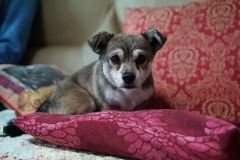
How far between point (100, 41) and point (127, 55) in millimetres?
117

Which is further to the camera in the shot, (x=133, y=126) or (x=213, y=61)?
(x=213, y=61)

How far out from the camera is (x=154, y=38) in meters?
1.36

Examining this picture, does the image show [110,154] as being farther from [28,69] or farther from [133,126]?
[28,69]

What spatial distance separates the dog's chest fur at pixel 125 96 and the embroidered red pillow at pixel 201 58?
0.39ft

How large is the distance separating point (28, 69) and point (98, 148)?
87 centimetres

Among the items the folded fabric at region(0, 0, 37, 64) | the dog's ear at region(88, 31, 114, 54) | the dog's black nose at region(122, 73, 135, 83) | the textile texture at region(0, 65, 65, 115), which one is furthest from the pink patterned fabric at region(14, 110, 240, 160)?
the folded fabric at region(0, 0, 37, 64)

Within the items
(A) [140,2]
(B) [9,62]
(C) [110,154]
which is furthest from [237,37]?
(B) [9,62]

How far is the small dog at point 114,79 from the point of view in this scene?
1312 mm

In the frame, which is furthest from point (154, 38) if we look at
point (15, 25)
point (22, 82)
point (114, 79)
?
point (15, 25)

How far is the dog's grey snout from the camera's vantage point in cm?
128

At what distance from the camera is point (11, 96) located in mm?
1637

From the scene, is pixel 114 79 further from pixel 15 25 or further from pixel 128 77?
pixel 15 25

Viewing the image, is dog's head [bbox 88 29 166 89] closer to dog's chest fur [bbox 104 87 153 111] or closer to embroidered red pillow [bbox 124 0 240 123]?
dog's chest fur [bbox 104 87 153 111]

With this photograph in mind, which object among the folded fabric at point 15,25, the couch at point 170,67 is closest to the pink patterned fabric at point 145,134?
the couch at point 170,67
